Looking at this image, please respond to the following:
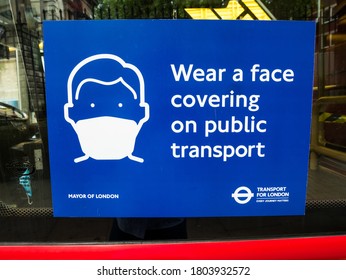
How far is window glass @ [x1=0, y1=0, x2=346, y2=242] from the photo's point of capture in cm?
115

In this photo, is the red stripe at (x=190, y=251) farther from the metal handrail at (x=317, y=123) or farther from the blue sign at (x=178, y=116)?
the metal handrail at (x=317, y=123)

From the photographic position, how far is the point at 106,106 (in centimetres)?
116

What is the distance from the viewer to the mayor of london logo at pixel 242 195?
1.24 metres

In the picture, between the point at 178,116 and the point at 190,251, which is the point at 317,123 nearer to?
the point at 178,116

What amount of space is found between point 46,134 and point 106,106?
0.25 meters

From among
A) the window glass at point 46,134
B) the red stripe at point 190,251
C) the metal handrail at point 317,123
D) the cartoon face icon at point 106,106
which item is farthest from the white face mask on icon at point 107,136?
the metal handrail at point 317,123

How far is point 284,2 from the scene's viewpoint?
3.78ft

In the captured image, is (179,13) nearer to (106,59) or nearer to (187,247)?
(106,59)

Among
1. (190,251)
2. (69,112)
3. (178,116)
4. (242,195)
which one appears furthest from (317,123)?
(69,112)

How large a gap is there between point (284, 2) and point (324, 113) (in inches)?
17.8

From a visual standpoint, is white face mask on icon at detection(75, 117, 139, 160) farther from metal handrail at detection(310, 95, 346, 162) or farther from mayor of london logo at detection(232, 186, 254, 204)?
metal handrail at detection(310, 95, 346, 162)

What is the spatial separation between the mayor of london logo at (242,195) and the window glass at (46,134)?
92mm
